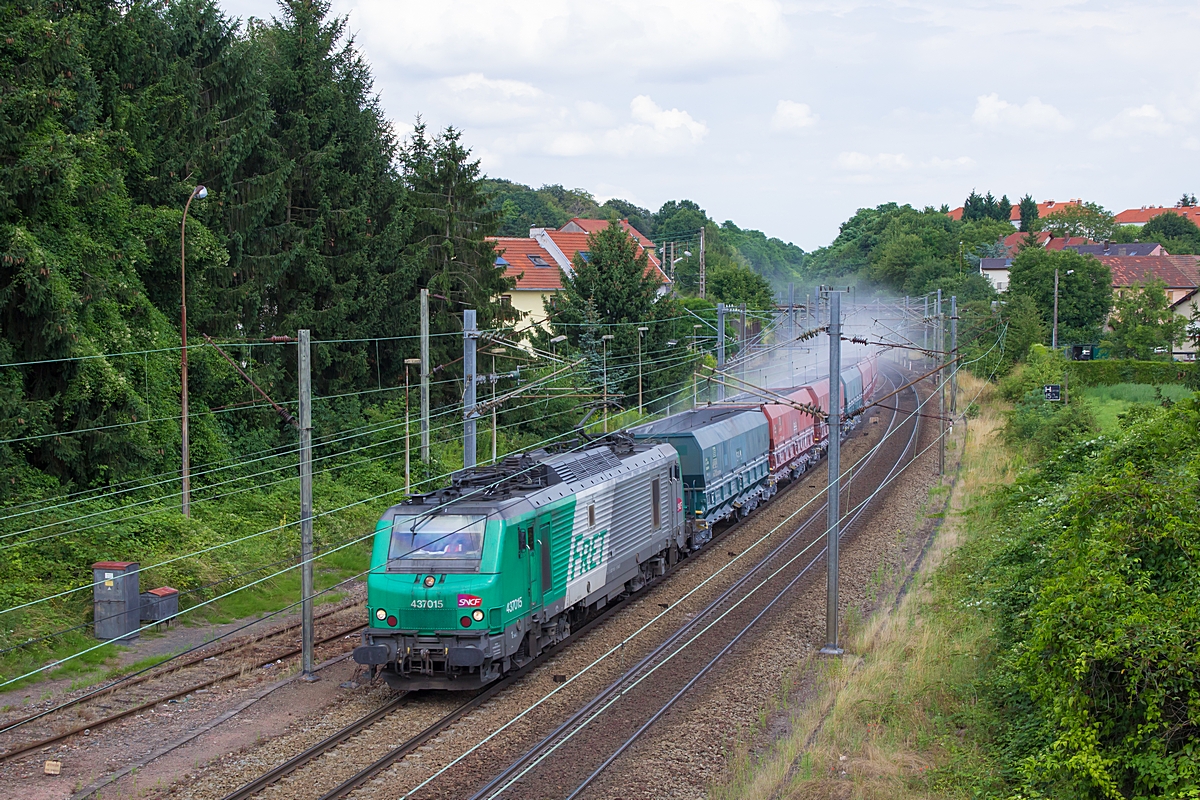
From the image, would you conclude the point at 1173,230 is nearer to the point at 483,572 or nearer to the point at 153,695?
the point at 483,572

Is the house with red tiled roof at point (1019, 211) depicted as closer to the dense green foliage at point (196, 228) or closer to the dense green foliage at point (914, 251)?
Result: the dense green foliage at point (914, 251)

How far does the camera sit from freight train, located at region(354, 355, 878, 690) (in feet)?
48.3

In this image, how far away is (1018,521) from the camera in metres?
19.9

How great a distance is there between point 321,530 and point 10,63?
12660mm

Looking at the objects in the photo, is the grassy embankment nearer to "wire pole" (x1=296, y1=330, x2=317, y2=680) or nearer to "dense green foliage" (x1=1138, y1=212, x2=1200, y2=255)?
"wire pole" (x1=296, y1=330, x2=317, y2=680)

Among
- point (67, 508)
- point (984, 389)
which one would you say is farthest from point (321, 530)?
point (984, 389)

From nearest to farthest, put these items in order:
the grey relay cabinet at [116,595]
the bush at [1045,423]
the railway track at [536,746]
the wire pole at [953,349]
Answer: the railway track at [536,746] < the grey relay cabinet at [116,595] < the bush at [1045,423] < the wire pole at [953,349]

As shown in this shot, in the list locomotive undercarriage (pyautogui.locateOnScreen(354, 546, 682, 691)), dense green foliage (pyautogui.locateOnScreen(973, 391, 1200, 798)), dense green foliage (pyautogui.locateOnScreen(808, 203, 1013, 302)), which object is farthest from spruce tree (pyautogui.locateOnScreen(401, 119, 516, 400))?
dense green foliage (pyautogui.locateOnScreen(808, 203, 1013, 302))

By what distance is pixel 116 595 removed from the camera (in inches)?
756

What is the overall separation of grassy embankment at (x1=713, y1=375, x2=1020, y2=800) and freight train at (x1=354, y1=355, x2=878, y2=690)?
398 centimetres

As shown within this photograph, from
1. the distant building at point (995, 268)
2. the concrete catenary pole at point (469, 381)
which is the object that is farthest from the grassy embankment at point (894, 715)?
the distant building at point (995, 268)

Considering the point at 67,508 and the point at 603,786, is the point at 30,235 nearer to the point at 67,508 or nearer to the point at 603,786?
the point at 67,508

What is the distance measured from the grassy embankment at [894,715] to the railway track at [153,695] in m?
8.82

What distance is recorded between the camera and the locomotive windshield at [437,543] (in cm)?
1493
